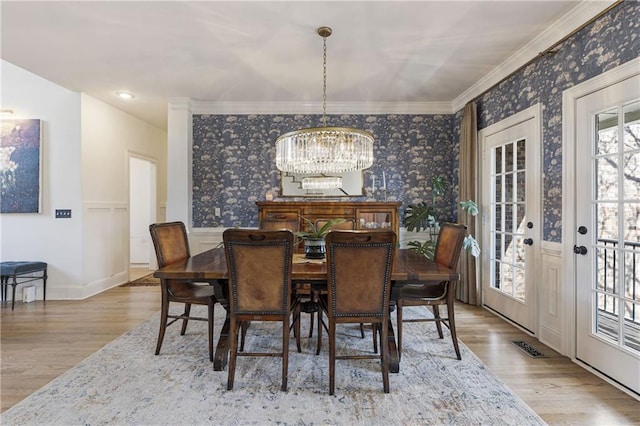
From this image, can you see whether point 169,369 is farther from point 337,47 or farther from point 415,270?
point 337,47

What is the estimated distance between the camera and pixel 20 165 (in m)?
4.10

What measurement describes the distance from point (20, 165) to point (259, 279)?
4.06m

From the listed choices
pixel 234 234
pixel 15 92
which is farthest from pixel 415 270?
pixel 15 92

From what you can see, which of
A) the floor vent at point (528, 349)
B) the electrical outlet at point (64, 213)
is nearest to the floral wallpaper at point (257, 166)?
the electrical outlet at point (64, 213)

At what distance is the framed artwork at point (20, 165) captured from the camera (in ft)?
13.4

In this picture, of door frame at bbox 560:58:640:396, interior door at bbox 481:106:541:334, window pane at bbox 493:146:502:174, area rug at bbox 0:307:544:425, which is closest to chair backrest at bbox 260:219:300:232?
area rug at bbox 0:307:544:425

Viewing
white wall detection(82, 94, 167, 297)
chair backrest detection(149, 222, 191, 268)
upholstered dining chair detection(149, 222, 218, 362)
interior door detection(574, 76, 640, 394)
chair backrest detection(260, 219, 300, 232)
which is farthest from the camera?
white wall detection(82, 94, 167, 297)

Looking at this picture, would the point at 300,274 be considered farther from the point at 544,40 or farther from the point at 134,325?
the point at 544,40

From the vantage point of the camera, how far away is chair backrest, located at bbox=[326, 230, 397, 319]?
1977 mm

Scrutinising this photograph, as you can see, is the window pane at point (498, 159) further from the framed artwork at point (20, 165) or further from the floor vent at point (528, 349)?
the framed artwork at point (20, 165)

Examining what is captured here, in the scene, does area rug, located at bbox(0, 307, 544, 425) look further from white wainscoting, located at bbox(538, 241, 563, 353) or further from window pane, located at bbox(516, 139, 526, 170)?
window pane, located at bbox(516, 139, 526, 170)

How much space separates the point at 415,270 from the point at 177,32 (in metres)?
2.68

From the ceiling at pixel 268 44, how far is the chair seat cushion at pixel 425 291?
6.81ft

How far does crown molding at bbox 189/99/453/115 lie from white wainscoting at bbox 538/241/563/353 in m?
2.55
